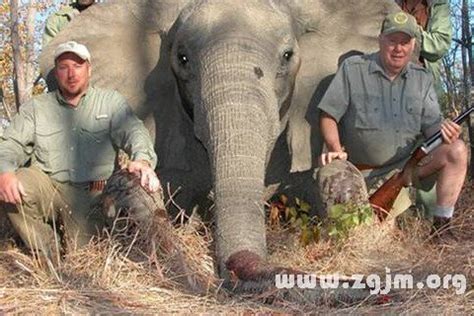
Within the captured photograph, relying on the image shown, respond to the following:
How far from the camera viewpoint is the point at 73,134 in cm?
610

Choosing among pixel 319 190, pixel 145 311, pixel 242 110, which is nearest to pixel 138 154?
pixel 242 110

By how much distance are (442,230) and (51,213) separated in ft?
8.87

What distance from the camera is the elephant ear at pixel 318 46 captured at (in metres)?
6.58

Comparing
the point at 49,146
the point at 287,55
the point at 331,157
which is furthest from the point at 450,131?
the point at 49,146

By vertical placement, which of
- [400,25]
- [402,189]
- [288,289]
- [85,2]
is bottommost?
[288,289]

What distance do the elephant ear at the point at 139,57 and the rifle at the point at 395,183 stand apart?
1.62 m

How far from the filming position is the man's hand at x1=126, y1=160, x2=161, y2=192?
Answer: 528 cm

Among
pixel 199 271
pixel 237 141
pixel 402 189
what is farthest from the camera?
pixel 402 189

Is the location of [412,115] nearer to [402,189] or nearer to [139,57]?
[402,189]

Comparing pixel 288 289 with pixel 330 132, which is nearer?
pixel 288 289

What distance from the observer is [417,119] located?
6457 millimetres

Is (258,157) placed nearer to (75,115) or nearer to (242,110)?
(242,110)

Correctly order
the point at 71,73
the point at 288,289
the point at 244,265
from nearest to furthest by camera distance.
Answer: the point at 288,289
the point at 244,265
the point at 71,73

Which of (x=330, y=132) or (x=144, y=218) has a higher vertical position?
(x=330, y=132)
